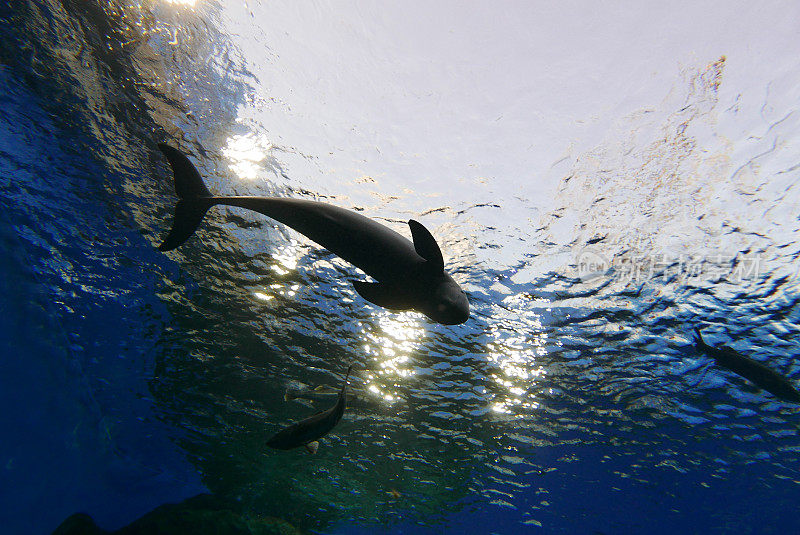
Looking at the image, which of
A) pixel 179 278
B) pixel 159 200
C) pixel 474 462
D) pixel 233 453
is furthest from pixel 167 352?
pixel 474 462

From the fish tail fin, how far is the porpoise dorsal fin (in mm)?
1868

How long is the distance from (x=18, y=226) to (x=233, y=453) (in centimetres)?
1606

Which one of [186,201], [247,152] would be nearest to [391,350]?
[247,152]

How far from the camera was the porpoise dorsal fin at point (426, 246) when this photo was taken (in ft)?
7.36

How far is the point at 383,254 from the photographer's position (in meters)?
2.40

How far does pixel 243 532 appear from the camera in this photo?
1630 cm

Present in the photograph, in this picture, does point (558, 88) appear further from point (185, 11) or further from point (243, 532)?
point (243, 532)

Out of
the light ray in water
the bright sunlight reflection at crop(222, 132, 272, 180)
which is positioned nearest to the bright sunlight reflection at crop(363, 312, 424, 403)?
the light ray in water

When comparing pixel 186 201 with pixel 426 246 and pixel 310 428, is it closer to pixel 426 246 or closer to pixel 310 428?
pixel 426 246

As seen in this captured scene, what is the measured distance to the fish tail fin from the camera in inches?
121

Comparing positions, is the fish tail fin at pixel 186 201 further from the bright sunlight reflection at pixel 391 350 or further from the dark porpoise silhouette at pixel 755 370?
the bright sunlight reflection at pixel 391 350

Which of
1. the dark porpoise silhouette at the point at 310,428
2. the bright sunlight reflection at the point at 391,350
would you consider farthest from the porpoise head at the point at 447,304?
the bright sunlight reflection at the point at 391,350

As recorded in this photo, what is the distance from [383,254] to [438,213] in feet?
18.8

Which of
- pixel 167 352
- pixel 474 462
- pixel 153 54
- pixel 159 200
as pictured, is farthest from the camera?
pixel 474 462
